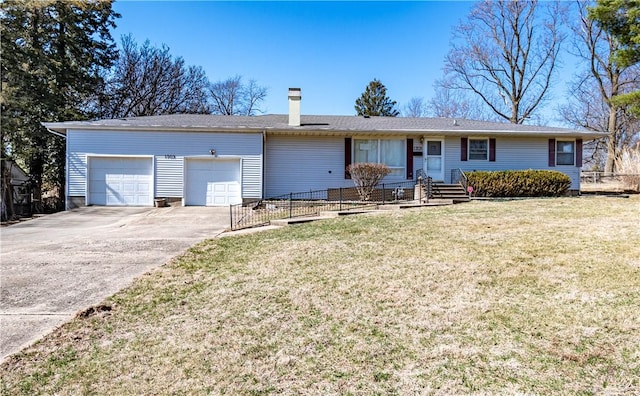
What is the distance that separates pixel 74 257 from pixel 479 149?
47.1ft

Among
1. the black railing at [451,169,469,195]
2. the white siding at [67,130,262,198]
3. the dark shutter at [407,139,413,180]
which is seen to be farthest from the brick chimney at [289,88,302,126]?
the black railing at [451,169,469,195]

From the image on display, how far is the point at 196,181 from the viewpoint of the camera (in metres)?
14.3

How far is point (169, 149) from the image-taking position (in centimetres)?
1416

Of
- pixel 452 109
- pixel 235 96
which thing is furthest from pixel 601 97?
pixel 235 96

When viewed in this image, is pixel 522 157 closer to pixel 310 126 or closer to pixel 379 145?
pixel 379 145

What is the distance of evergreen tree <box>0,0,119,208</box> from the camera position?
57.4 feet

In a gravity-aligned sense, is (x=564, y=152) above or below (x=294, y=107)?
below

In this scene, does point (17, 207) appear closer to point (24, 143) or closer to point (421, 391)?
point (24, 143)

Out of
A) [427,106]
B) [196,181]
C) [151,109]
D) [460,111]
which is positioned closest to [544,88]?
[460,111]

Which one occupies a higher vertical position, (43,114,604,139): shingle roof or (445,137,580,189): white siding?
(43,114,604,139): shingle roof

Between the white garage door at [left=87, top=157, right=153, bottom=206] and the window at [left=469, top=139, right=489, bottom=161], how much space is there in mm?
13053

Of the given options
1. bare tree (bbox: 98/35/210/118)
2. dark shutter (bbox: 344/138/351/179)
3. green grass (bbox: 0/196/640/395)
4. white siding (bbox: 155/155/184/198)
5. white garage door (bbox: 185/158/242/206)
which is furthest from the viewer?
bare tree (bbox: 98/35/210/118)

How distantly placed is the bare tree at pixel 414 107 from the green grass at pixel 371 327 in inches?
1365

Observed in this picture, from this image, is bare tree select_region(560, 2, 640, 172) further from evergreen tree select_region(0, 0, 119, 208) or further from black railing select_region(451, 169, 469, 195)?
evergreen tree select_region(0, 0, 119, 208)
